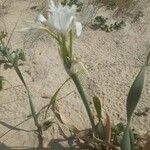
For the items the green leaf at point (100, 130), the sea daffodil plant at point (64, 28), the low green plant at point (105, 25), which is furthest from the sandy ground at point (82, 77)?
the sea daffodil plant at point (64, 28)

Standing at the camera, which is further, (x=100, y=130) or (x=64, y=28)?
(x=100, y=130)

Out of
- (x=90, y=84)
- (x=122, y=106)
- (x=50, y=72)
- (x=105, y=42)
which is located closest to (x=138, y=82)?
(x=122, y=106)

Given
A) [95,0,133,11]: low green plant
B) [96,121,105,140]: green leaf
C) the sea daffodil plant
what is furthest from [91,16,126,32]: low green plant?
the sea daffodil plant

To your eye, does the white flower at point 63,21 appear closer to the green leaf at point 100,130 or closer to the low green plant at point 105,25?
the green leaf at point 100,130

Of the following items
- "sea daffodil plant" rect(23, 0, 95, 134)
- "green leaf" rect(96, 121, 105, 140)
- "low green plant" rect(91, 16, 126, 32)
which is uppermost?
"low green plant" rect(91, 16, 126, 32)

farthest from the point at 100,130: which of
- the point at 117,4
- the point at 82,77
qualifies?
the point at 117,4

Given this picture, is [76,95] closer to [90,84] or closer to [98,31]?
[90,84]

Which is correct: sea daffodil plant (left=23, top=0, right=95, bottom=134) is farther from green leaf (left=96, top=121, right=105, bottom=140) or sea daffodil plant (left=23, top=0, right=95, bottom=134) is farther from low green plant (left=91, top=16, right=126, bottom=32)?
low green plant (left=91, top=16, right=126, bottom=32)

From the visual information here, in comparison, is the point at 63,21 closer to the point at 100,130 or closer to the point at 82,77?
the point at 100,130

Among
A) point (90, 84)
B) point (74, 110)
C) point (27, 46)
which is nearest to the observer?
point (74, 110)
